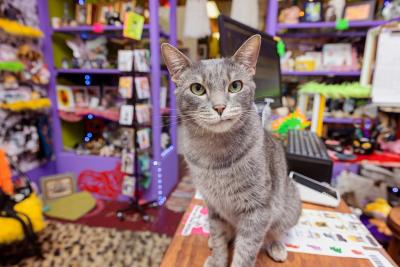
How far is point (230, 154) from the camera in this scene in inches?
25.8

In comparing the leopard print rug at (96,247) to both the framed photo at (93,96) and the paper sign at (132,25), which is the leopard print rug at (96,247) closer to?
the framed photo at (93,96)

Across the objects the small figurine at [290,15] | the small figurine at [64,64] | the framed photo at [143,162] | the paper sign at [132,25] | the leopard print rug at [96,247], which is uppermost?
the small figurine at [290,15]

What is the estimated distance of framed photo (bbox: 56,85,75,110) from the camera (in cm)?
221

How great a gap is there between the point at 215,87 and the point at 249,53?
0.48 ft

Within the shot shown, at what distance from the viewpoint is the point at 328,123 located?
204 centimetres

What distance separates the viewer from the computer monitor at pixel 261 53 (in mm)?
805

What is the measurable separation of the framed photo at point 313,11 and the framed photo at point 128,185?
1951 millimetres

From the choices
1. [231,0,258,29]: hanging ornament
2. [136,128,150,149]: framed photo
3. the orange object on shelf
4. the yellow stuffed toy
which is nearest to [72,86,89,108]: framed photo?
[136,128,150,149]: framed photo

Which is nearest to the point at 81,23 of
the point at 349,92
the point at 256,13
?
the point at 256,13

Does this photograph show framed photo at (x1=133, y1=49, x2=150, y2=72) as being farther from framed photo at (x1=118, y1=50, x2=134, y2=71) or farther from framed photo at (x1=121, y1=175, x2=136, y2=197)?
framed photo at (x1=121, y1=175, x2=136, y2=197)

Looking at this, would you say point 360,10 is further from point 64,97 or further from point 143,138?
point 64,97

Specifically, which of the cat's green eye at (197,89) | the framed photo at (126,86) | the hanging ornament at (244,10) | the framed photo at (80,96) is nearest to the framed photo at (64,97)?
the framed photo at (80,96)

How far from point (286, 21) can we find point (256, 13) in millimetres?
358

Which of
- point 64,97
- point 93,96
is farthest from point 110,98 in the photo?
point 64,97
